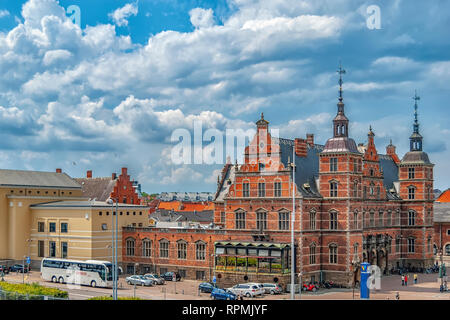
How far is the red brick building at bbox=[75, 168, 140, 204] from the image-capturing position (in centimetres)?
11444

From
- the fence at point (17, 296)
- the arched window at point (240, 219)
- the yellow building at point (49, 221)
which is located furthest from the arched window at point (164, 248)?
the fence at point (17, 296)

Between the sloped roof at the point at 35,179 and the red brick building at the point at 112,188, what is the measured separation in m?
11.2

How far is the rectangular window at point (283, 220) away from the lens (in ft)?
249

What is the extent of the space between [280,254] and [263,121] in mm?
17162

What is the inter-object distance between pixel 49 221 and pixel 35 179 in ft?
34.6

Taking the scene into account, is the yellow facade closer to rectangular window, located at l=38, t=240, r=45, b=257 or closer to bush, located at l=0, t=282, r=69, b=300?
rectangular window, located at l=38, t=240, r=45, b=257

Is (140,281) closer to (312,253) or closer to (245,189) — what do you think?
(245,189)

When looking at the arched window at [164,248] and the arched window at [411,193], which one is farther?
the arched window at [411,193]

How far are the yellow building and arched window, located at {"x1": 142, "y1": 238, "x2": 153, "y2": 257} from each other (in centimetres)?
404

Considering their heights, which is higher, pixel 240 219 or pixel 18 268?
pixel 240 219

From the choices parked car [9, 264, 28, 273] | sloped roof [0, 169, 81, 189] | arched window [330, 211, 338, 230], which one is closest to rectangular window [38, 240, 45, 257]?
parked car [9, 264, 28, 273]

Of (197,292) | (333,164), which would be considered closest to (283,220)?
(333,164)

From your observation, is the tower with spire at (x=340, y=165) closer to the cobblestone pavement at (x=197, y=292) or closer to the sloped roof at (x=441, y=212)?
the cobblestone pavement at (x=197, y=292)

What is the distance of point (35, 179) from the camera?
98.2 meters
